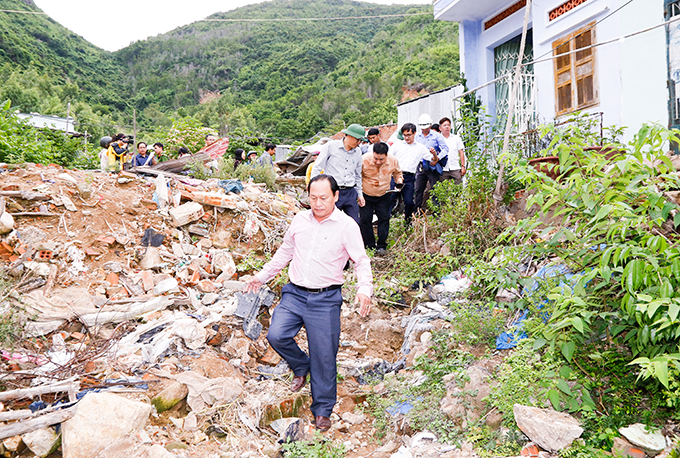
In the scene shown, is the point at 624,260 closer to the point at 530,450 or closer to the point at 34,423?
the point at 530,450

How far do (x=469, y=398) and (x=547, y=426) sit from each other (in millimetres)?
635

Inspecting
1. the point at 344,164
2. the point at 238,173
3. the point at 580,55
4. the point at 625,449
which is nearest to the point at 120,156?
the point at 238,173

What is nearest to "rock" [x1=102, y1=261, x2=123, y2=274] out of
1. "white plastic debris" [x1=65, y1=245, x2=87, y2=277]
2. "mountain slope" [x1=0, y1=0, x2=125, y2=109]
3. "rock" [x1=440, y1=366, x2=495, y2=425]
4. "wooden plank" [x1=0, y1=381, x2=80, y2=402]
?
"white plastic debris" [x1=65, y1=245, x2=87, y2=277]

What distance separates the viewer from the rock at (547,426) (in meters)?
2.62

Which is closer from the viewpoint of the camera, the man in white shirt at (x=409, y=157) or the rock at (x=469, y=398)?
the rock at (x=469, y=398)

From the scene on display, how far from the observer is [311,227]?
343cm

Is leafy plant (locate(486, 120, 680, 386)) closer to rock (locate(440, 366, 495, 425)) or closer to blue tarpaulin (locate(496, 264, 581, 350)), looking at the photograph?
blue tarpaulin (locate(496, 264, 581, 350))

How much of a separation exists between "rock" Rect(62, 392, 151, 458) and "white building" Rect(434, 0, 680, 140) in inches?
189

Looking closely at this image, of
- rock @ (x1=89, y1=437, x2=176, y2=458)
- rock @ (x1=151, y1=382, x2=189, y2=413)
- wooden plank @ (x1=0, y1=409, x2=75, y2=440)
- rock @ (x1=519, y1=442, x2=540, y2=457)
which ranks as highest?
wooden plank @ (x1=0, y1=409, x2=75, y2=440)

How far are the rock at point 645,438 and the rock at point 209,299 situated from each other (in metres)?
3.91

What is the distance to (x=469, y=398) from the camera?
323 centimetres

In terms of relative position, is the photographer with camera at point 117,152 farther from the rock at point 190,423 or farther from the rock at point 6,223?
the rock at point 190,423

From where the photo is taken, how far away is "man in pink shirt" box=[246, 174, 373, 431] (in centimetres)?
333

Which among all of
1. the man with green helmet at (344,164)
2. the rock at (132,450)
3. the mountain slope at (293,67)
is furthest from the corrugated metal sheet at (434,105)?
the mountain slope at (293,67)
